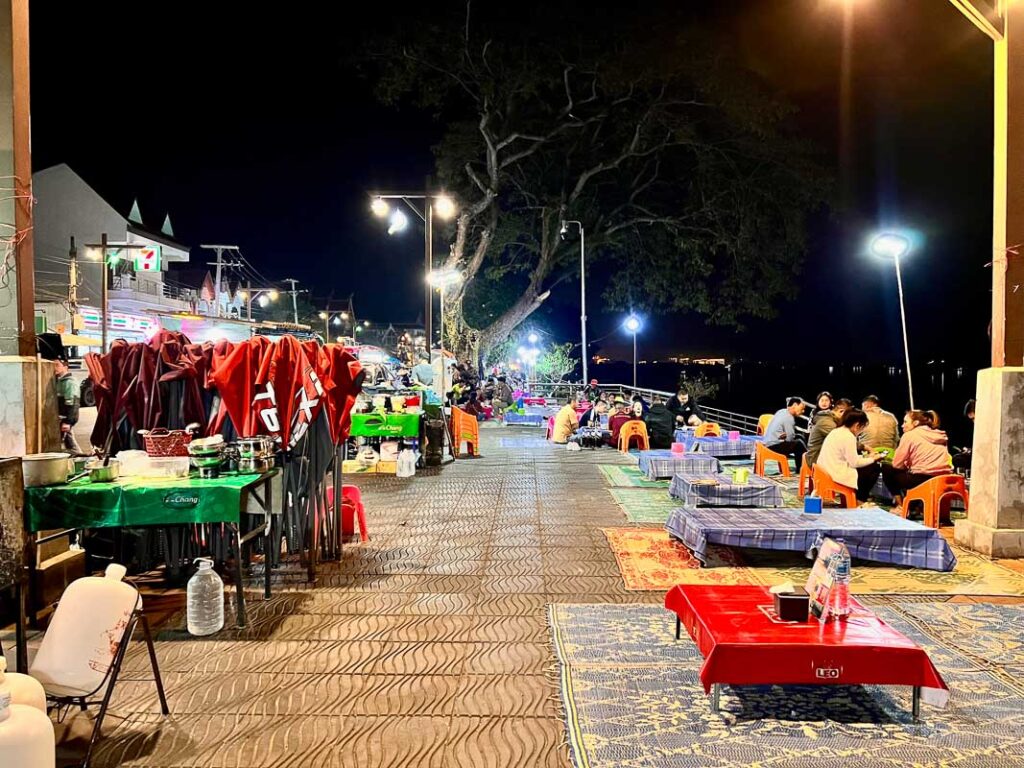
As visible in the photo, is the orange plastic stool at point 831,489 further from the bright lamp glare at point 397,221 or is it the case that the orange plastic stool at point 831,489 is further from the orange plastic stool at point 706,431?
the bright lamp glare at point 397,221

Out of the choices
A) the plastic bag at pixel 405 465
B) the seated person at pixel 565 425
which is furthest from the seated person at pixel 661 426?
the plastic bag at pixel 405 465

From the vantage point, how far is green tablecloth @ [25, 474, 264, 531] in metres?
4.70

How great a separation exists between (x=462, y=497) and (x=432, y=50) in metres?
18.3

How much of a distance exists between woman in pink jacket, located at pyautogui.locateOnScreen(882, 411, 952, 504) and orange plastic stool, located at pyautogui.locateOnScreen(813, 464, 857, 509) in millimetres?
577

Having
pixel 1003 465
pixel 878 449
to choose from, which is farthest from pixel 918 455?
pixel 878 449

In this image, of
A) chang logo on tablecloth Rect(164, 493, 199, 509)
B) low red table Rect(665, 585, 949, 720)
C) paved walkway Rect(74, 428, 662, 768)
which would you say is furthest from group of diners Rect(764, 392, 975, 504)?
chang logo on tablecloth Rect(164, 493, 199, 509)

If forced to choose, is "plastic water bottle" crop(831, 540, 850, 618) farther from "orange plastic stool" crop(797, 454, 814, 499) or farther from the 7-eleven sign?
the 7-eleven sign

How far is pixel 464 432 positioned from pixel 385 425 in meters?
2.33

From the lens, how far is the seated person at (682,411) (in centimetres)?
1477

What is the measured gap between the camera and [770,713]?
12.1ft

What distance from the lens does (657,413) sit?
47.2 feet

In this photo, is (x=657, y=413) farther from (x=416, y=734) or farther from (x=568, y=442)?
(x=416, y=734)

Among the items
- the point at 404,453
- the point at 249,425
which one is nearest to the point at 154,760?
the point at 249,425

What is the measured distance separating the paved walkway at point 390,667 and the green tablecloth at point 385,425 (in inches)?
182
